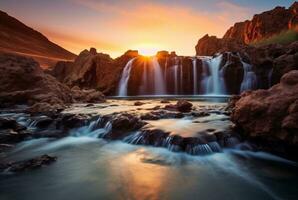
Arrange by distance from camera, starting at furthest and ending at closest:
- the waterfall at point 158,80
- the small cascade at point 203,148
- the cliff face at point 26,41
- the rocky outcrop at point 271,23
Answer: the cliff face at point 26,41, the rocky outcrop at point 271,23, the waterfall at point 158,80, the small cascade at point 203,148

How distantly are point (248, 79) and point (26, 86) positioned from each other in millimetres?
20397

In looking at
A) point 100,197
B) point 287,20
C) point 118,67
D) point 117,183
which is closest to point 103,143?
point 117,183

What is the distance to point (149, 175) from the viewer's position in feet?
20.7

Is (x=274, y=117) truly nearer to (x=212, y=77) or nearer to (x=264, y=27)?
(x=212, y=77)

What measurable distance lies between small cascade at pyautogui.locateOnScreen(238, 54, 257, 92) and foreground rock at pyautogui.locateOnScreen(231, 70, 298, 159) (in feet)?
67.7

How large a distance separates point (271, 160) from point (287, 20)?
7658 cm

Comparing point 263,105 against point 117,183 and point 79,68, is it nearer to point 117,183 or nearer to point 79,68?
point 117,183

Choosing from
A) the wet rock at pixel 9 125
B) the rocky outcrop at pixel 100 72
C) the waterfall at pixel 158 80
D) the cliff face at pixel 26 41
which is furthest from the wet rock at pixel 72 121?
the cliff face at pixel 26 41

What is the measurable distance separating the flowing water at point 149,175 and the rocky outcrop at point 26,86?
980cm

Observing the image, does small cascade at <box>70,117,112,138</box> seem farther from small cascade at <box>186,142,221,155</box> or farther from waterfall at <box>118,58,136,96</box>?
waterfall at <box>118,58,136,96</box>

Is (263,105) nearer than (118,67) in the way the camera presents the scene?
Yes

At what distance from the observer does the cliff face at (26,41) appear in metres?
115

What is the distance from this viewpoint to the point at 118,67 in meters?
35.7

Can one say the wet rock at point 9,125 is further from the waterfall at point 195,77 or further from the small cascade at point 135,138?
the waterfall at point 195,77
